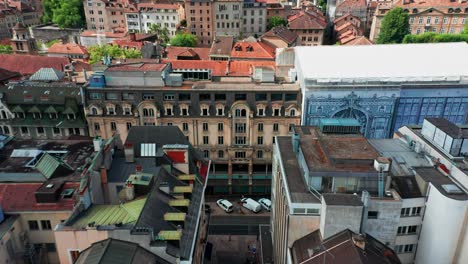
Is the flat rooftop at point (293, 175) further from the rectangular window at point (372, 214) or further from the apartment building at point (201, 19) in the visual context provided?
the apartment building at point (201, 19)

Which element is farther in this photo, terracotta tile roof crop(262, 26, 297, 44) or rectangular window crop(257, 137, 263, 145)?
terracotta tile roof crop(262, 26, 297, 44)

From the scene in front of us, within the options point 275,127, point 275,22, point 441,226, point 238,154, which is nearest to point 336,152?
point 441,226

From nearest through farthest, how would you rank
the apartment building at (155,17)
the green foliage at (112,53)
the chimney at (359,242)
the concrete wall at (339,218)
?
the chimney at (359,242)
the concrete wall at (339,218)
the green foliage at (112,53)
the apartment building at (155,17)

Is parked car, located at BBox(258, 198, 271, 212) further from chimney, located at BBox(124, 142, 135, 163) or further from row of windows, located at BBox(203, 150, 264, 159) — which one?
chimney, located at BBox(124, 142, 135, 163)

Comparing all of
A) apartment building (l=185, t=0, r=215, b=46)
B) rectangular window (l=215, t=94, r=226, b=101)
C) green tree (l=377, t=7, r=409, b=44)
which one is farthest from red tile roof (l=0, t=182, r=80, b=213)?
green tree (l=377, t=7, r=409, b=44)

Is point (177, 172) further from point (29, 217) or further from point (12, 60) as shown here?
point (12, 60)

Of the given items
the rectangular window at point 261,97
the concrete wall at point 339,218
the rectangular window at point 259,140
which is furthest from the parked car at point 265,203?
the concrete wall at point 339,218

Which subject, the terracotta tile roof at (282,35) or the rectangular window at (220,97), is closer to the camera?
the rectangular window at (220,97)
